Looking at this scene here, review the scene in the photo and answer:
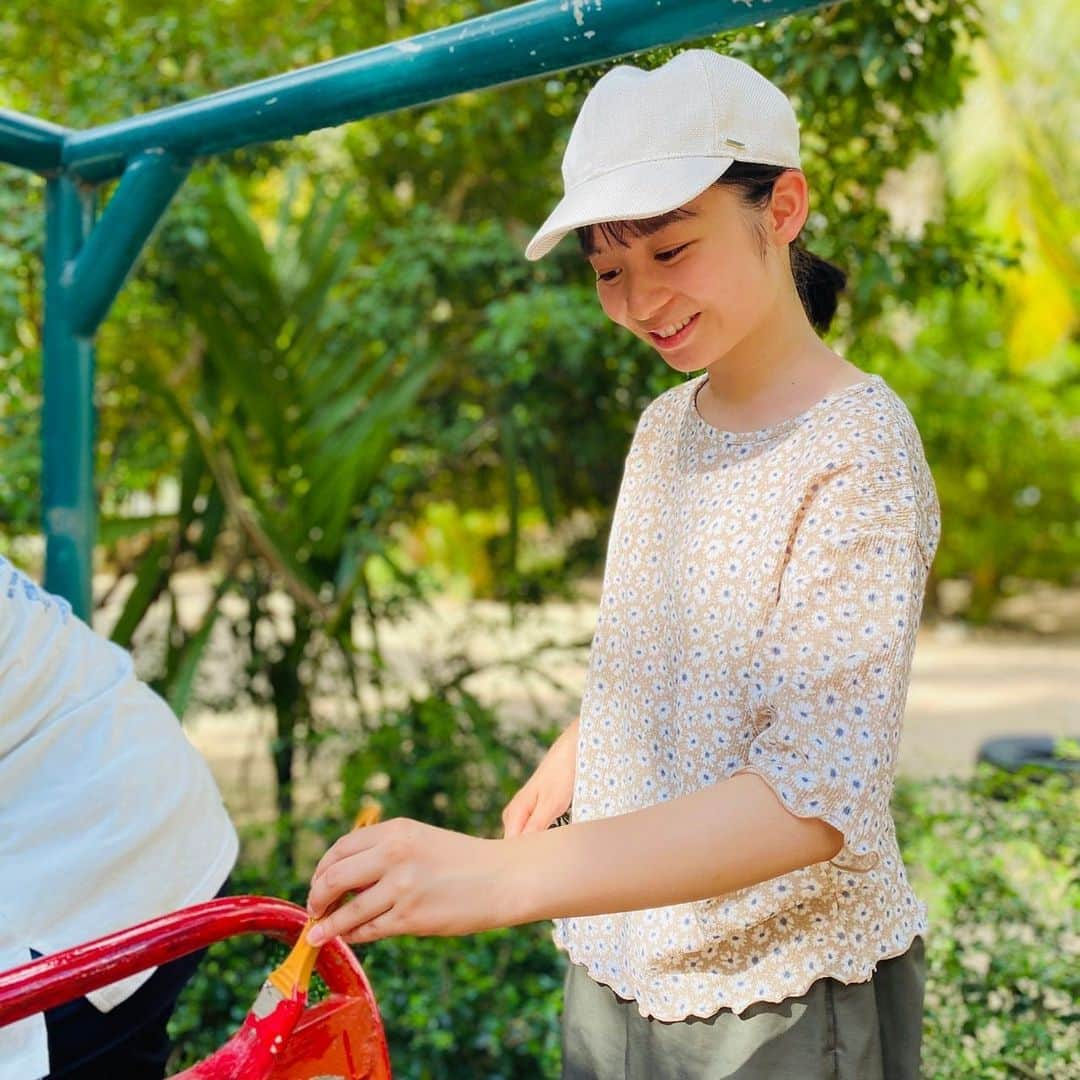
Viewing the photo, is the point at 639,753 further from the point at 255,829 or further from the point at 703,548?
the point at 255,829

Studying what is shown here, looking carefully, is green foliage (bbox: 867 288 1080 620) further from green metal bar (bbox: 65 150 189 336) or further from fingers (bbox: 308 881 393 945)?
fingers (bbox: 308 881 393 945)

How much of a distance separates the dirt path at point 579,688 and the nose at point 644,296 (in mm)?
2140

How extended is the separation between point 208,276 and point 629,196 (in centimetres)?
279

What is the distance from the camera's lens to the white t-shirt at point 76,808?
1.17 metres

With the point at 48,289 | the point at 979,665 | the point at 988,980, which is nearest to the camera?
the point at 48,289

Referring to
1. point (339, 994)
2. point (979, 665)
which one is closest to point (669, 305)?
point (339, 994)

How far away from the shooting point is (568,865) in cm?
91

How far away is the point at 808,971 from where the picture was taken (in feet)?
3.43

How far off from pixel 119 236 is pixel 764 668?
1.11 meters

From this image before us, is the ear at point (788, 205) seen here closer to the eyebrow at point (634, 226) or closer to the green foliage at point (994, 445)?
the eyebrow at point (634, 226)

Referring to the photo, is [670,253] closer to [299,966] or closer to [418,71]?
[418,71]

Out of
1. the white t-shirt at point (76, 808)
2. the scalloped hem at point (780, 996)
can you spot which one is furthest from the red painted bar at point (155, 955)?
the scalloped hem at point (780, 996)

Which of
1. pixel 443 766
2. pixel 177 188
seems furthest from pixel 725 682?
pixel 443 766

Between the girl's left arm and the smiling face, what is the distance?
382mm
